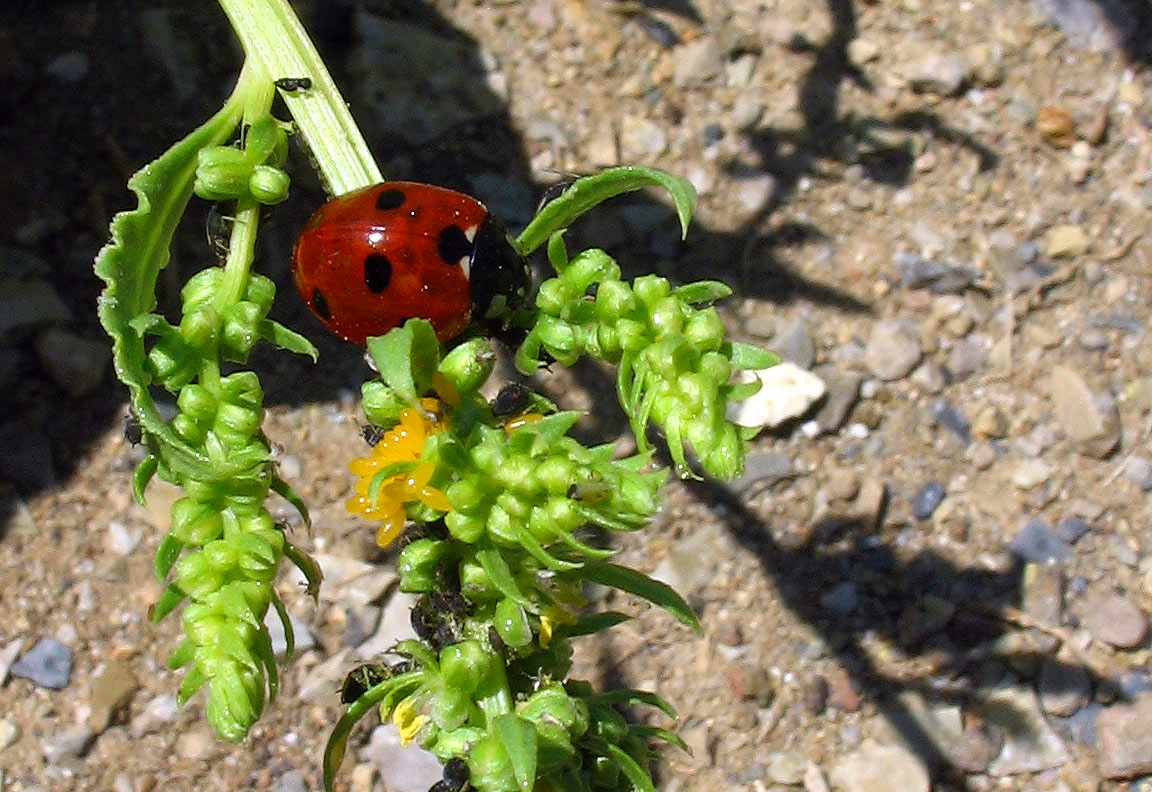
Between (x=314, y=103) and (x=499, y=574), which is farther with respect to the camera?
(x=314, y=103)

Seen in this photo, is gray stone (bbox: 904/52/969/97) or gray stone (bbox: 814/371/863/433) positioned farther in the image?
gray stone (bbox: 904/52/969/97)

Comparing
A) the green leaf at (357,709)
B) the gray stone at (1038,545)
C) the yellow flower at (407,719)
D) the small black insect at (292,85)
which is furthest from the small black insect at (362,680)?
the gray stone at (1038,545)

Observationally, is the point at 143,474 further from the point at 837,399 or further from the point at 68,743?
the point at 837,399

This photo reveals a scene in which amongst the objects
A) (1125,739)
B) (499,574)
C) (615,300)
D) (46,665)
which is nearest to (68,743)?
(46,665)

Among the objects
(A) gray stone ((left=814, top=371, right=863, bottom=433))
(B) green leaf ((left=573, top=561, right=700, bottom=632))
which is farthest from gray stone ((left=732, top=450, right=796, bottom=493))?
(B) green leaf ((left=573, top=561, right=700, bottom=632))

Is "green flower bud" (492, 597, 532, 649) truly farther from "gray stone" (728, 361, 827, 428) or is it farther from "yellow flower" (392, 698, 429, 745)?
"gray stone" (728, 361, 827, 428)

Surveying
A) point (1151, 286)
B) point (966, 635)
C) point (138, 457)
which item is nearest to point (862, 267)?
point (1151, 286)
